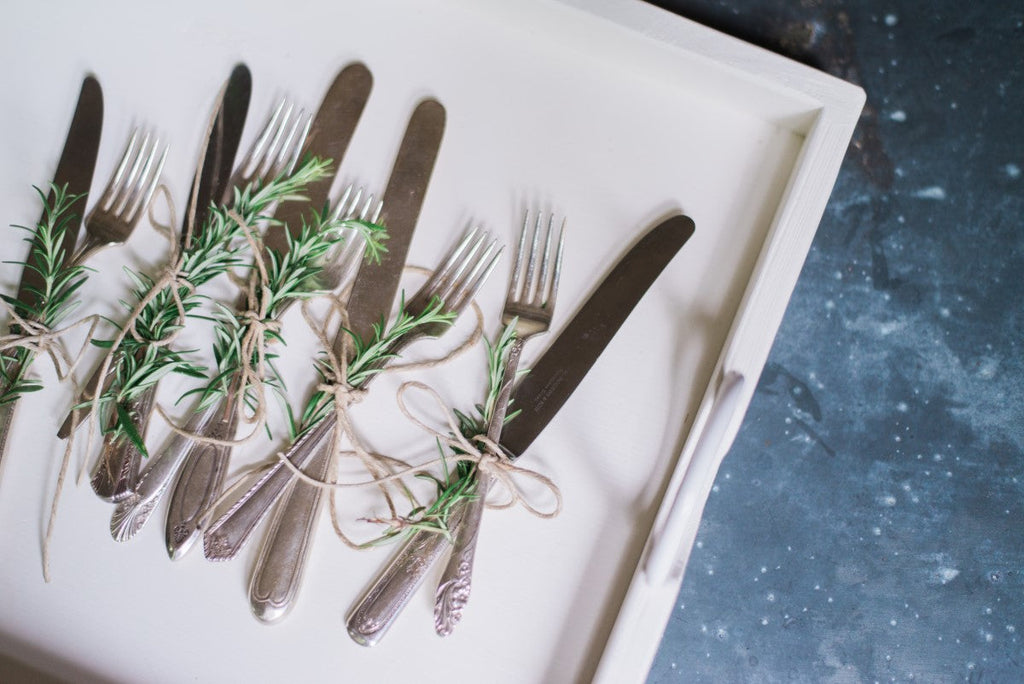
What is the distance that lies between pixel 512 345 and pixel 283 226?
316 mm

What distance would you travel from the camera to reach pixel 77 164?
0.77 meters

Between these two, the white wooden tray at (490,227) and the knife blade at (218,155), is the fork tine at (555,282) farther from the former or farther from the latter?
the knife blade at (218,155)

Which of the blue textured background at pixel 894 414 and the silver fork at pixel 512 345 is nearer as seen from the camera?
the silver fork at pixel 512 345

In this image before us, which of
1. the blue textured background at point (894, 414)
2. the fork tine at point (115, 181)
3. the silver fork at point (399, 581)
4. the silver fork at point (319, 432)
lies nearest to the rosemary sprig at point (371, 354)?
the silver fork at point (319, 432)

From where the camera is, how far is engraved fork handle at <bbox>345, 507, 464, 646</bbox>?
0.72m

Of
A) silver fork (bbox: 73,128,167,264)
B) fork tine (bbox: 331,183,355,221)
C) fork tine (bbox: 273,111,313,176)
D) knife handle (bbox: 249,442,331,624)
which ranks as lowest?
knife handle (bbox: 249,442,331,624)

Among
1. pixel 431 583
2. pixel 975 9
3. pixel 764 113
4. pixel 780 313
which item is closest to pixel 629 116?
pixel 764 113

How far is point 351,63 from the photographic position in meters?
0.78

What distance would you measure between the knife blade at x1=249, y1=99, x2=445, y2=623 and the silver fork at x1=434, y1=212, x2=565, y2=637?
0.14m

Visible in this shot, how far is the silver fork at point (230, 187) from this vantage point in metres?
0.74

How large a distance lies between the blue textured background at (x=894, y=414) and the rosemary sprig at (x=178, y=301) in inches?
23.5

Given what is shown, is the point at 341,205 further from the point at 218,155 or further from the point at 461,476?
the point at 461,476

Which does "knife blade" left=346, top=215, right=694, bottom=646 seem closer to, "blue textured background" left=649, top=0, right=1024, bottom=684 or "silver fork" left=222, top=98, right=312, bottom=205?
"blue textured background" left=649, top=0, right=1024, bottom=684

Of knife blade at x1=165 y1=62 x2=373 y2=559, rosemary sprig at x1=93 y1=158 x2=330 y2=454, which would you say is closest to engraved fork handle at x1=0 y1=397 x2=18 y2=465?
rosemary sprig at x1=93 y1=158 x2=330 y2=454
